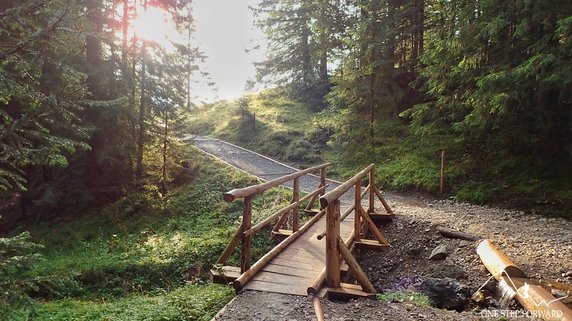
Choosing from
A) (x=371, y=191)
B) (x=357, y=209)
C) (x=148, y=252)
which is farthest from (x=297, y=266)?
(x=148, y=252)

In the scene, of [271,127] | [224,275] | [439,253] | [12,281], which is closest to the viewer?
[12,281]

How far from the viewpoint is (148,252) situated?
11.1 metres

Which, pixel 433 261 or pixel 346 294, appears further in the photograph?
pixel 433 261

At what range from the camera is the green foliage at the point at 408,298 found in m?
5.68

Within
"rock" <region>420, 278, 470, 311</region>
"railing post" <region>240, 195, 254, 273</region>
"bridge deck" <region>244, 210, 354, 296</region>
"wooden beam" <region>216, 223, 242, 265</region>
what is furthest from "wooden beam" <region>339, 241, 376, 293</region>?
"wooden beam" <region>216, 223, 242, 265</region>

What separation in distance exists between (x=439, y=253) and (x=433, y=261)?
218 millimetres

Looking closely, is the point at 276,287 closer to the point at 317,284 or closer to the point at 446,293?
the point at 317,284

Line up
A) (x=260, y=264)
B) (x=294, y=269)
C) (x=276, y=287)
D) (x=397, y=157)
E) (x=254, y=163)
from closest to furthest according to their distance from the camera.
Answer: (x=276, y=287) < (x=260, y=264) < (x=294, y=269) < (x=397, y=157) < (x=254, y=163)

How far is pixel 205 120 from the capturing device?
3338 centimetres

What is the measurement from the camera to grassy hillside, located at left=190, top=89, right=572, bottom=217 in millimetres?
11281

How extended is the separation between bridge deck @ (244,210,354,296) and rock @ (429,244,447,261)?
247 centimetres

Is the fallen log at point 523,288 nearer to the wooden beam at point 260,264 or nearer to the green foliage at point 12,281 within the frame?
the wooden beam at point 260,264

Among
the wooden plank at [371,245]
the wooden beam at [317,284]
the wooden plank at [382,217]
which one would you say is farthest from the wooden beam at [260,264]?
the wooden plank at [382,217]

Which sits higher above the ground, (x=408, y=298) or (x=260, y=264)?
(x=260, y=264)
